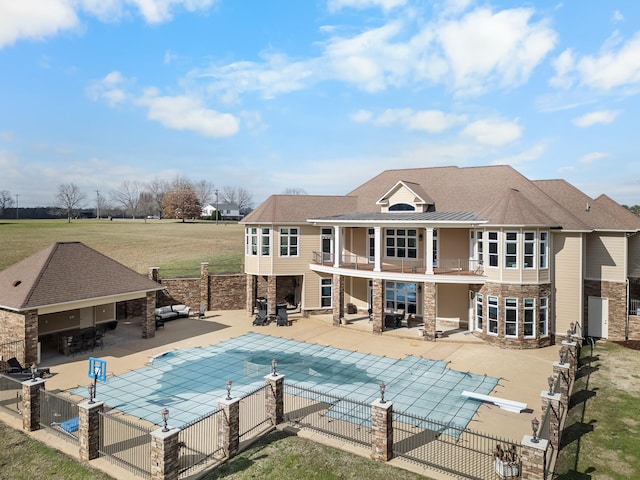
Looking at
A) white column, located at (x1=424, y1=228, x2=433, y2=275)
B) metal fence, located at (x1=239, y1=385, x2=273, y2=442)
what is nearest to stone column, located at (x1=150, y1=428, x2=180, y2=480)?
metal fence, located at (x1=239, y1=385, x2=273, y2=442)

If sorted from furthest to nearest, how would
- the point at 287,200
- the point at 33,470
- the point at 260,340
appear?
the point at 287,200, the point at 260,340, the point at 33,470

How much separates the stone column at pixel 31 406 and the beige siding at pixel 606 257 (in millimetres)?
24916

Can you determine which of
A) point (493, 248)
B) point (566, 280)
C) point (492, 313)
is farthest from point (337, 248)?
point (566, 280)

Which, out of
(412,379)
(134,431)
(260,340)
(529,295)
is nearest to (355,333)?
(260,340)

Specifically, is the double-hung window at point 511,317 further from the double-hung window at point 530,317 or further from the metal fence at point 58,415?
the metal fence at point 58,415

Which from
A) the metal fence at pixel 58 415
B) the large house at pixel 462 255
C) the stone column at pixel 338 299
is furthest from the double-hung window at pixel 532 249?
the metal fence at pixel 58 415

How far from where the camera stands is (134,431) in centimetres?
1145

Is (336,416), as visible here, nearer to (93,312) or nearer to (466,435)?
(466,435)

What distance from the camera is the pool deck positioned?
42.8 ft

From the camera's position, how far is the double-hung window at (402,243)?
82.6 ft

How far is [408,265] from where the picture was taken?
82.3 ft

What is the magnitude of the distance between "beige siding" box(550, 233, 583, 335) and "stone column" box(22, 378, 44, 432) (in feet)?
71.1

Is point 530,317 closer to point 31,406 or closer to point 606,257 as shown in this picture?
point 606,257

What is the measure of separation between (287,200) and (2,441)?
65.3 feet
